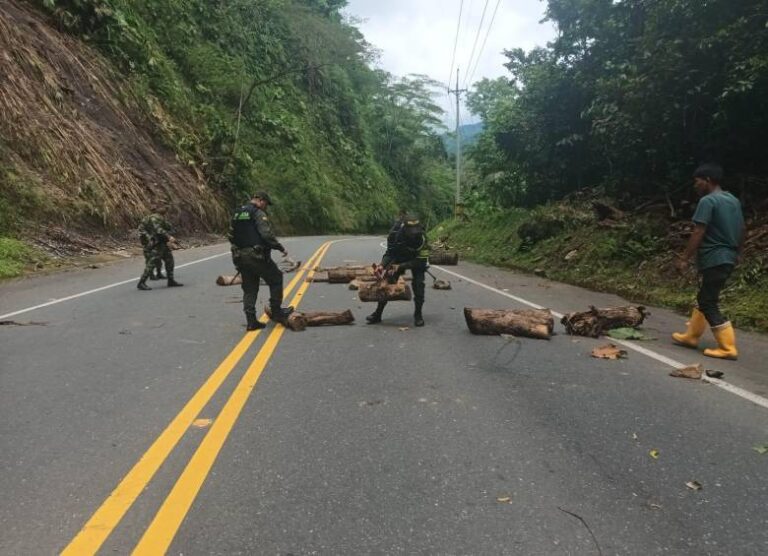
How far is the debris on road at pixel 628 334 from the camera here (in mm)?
7359

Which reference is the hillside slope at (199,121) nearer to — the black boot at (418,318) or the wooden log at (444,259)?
the black boot at (418,318)

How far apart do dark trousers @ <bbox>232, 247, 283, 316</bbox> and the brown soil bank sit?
1272 cm

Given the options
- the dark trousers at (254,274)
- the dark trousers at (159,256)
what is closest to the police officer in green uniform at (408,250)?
the dark trousers at (254,274)

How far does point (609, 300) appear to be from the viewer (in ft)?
35.4

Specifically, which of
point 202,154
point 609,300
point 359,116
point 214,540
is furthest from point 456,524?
point 359,116

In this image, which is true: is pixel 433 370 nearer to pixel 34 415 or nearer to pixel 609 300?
pixel 34 415

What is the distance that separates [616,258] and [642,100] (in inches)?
132

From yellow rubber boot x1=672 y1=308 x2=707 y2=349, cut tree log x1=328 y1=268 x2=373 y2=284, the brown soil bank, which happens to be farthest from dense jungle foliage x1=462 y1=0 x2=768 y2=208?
the brown soil bank

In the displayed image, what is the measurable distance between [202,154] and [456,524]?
117 ft

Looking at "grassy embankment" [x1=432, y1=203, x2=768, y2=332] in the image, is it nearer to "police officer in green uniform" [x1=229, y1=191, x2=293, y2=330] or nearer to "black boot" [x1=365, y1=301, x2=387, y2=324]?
"black boot" [x1=365, y1=301, x2=387, y2=324]

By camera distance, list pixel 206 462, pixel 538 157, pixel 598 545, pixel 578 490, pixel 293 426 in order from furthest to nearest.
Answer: pixel 538 157, pixel 293 426, pixel 206 462, pixel 578 490, pixel 598 545

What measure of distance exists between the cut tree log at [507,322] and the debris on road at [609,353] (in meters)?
0.87

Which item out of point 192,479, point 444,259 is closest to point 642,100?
point 444,259

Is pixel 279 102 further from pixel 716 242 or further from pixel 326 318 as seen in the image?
pixel 716 242
